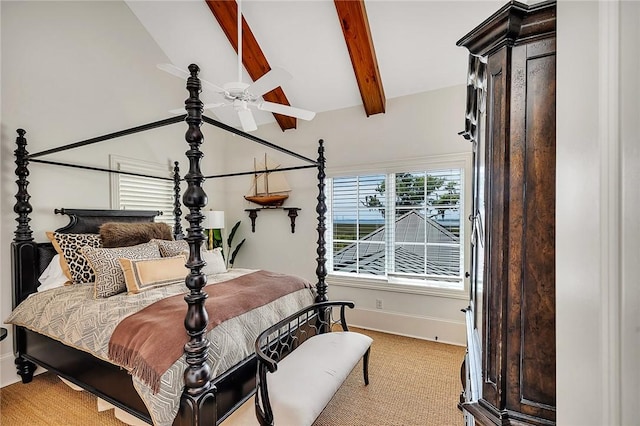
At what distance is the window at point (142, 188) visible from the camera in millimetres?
3361

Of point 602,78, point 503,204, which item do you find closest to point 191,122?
point 503,204

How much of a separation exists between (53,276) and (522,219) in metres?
3.47

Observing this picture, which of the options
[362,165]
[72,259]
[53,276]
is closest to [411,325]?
[362,165]

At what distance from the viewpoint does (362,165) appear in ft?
12.5

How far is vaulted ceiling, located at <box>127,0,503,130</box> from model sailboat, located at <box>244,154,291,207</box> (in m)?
1.07

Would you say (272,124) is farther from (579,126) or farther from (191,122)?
(579,126)

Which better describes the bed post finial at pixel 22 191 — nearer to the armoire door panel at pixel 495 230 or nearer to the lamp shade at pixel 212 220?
the lamp shade at pixel 212 220

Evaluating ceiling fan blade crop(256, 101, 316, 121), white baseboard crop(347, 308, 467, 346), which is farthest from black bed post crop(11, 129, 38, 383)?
white baseboard crop(347, 308, 467, 346)

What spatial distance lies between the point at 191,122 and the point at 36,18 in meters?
2.67

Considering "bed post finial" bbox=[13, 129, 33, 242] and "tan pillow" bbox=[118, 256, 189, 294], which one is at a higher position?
"bed post finial" bbox=[13, 129, 33, 242]

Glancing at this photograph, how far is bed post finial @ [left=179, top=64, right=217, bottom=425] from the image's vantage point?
1498 millimetres

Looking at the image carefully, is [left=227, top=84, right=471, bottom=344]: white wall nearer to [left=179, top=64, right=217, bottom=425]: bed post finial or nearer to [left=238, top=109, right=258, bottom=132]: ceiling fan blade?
[left=238, top=109, right=258, bottom=132]: ceiling fan blade

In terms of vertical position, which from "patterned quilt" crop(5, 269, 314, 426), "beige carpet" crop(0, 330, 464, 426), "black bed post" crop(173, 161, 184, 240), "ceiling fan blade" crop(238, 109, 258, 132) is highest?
"ceiling fan blade" crop(238, 109, 258, 132)

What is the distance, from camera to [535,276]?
68 centimetres
